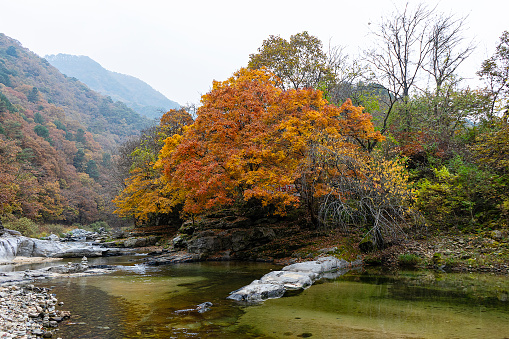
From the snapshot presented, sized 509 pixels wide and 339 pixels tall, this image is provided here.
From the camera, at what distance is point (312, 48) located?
82.8 feet

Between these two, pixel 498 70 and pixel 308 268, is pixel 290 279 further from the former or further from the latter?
pixel 498 70

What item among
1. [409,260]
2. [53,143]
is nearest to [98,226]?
[53,143]

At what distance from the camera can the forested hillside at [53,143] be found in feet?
104

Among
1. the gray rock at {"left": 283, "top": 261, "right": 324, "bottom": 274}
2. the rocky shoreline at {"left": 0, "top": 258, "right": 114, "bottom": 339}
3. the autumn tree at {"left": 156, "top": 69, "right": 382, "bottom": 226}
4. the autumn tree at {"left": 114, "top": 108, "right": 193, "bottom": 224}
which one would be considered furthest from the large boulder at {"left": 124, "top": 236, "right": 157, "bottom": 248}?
the gray rock at {"left": 283, "top": 261, "right": 324, "bottom": 274}

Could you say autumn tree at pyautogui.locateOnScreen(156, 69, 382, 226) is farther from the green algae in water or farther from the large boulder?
the large boulder

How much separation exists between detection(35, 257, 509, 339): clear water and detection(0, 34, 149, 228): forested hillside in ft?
53.1

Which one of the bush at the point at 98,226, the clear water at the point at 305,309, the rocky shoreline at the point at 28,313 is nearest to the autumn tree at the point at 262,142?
the clear water at the point at 305,309

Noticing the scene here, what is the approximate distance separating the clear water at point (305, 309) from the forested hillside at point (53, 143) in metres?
16.2

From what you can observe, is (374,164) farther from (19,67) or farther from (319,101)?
(19,67)

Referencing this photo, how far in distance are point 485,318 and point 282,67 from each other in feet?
73.4

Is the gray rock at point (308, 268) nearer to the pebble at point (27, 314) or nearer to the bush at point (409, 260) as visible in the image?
the bush at point (409, 260)

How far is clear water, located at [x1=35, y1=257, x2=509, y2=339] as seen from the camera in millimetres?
5492

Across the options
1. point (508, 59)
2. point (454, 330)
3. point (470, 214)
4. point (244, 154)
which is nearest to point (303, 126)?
point (244, 154)

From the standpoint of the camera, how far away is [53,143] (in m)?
58.2
